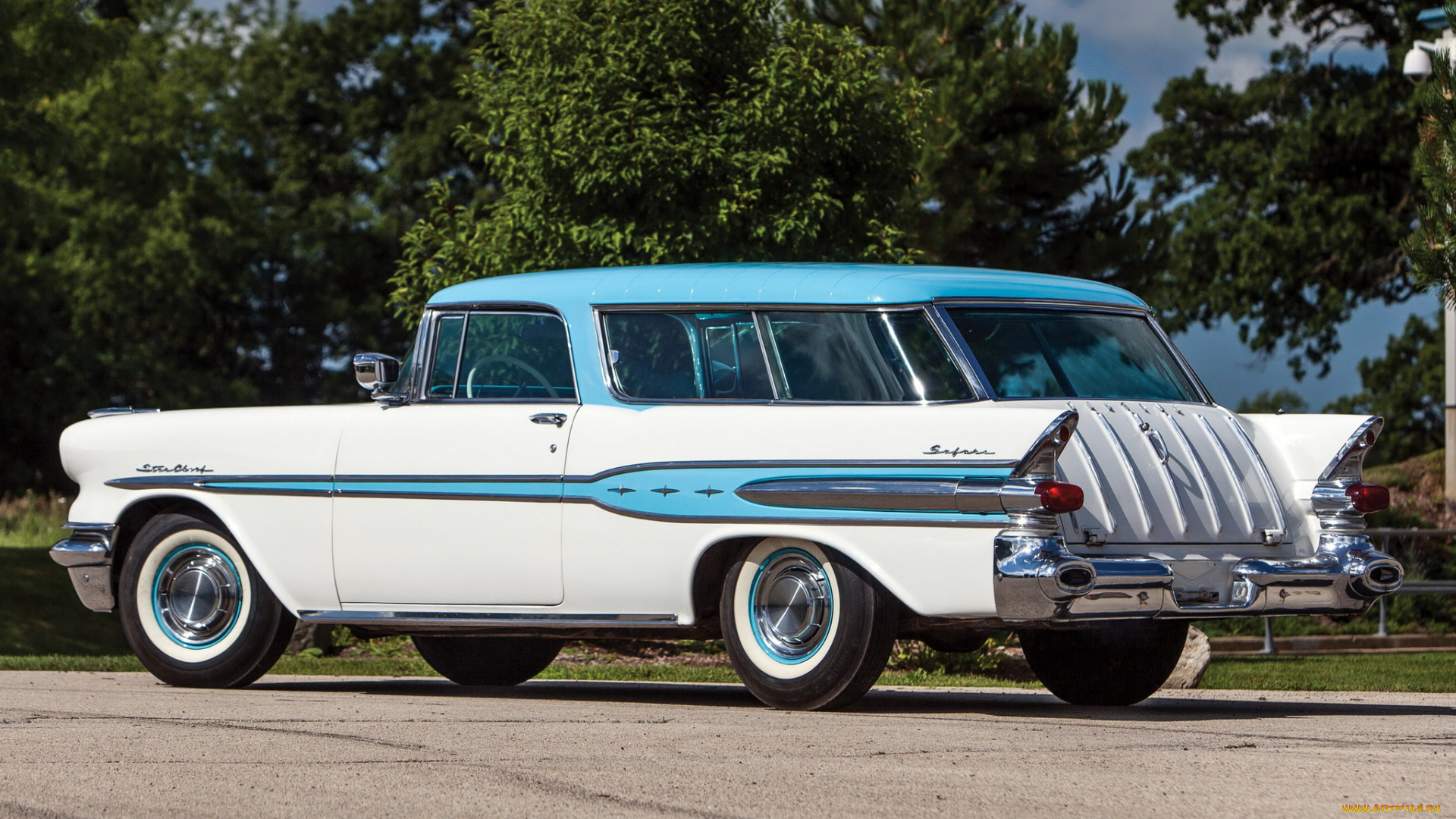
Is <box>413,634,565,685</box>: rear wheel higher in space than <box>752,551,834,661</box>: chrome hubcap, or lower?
lower

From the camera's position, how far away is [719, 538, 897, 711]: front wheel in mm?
7062

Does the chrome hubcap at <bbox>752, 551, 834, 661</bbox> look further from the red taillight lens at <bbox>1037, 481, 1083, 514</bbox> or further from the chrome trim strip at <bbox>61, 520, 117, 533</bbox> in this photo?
the chrome trim strip at <bbox>61, 520, 117, 533</bbox>

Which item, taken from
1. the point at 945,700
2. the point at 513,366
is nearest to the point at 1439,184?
the point at 945,700

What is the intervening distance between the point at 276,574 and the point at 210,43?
41643 mm

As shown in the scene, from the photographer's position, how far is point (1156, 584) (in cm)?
683

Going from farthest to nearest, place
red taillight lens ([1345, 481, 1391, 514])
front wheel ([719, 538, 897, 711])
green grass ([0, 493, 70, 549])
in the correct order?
1. green grass ([0, 493, 70, 549])
2. red taillight lens ([1345, 481, 1391, 514])
3. front wheel ([719, 538, 897, 711])

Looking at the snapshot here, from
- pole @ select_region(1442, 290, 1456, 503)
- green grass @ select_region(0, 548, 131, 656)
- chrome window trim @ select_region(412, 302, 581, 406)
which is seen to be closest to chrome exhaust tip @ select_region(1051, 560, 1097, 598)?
chrome window trim @ select_region(412, 302, 581, 406)

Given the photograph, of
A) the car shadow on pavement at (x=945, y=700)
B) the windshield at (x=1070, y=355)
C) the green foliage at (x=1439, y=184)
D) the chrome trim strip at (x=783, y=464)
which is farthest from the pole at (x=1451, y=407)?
the chrome trim strip at (x=783, y=464)

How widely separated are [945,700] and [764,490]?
1.98 m

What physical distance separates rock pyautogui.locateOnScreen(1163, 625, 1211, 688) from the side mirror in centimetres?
465

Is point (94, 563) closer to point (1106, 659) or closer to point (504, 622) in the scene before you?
point (504, 622)

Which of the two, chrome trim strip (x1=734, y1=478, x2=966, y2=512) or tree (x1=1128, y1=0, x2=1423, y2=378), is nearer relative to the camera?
chrome trim strip (x1=734, y1=478, x2=966, y2=512)

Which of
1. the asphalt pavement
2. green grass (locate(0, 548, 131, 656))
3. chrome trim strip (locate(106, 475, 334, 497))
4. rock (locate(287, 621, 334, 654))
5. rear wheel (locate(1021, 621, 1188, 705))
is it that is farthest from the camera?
green grass (locate(0, 548, 131, 656))

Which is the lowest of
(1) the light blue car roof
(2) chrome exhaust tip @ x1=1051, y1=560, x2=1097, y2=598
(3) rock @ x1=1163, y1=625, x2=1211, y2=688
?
(3) rock @ x1=1163, y1=625, x2=1211, y2=688
